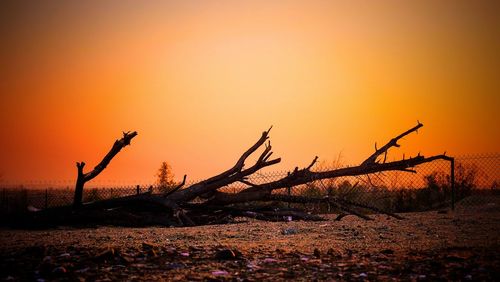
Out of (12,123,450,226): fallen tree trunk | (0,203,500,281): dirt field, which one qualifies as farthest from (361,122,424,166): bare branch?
(0,203,500,281): dirt field

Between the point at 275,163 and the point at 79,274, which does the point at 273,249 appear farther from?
the point at 275,163

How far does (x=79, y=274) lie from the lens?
13.5ft

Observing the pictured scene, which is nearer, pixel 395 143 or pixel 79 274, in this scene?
pixel 79 274

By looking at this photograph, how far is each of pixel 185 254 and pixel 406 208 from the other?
1230 centimetres

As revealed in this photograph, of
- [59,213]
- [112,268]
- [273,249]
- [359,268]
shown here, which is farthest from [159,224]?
[359,268]

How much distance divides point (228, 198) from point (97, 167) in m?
3.13

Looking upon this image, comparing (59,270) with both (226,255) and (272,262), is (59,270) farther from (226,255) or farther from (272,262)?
(272,262)

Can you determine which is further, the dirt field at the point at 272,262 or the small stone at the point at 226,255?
the small stone at the point at 226,255

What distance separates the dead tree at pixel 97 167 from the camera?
10.3 meters

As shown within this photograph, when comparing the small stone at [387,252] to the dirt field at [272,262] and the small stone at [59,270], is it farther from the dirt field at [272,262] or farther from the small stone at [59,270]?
the small stone at [59,270]

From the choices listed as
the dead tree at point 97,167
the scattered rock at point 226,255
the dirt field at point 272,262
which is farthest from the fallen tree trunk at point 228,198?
the scattered rock at point 226,255

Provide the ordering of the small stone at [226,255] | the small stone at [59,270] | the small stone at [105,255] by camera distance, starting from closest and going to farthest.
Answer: the small stone at [59,270] < the small stone at [105,255] < the small stone at [226,255]

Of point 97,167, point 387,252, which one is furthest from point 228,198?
point 387,252

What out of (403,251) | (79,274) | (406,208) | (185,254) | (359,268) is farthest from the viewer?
(406,208)
